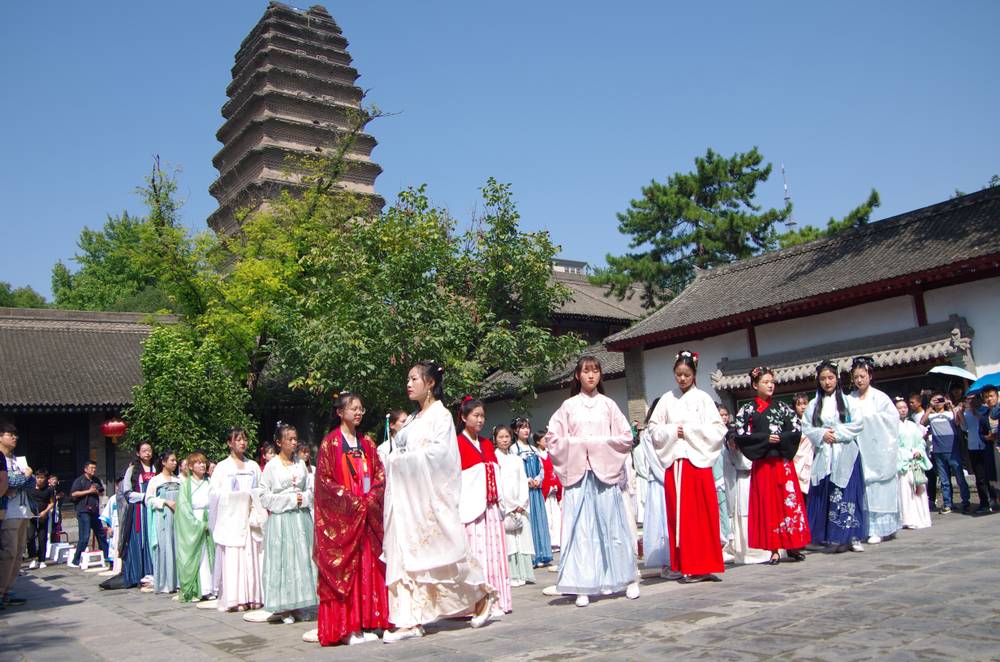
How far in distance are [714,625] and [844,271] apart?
13468 mm

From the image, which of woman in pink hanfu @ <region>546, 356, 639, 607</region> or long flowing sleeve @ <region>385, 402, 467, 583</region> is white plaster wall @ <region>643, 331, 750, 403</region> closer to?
woman in pink hanfu @ <region>546, 356, 639, 607</region>

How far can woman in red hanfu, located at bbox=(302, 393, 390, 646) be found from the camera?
16.8 ft

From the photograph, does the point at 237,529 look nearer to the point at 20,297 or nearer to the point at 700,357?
the point at 700,357

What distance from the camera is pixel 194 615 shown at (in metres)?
7.07

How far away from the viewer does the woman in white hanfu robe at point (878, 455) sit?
7.75 m

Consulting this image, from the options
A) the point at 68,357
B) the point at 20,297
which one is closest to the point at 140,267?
the point at 68,357

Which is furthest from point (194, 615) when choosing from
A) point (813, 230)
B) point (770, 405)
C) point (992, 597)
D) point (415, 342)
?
point (813, 230)

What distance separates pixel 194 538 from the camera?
824cm

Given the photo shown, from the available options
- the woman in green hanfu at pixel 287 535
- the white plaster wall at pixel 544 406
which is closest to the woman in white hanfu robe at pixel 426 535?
the woman in green hanfu at pixel 287 535

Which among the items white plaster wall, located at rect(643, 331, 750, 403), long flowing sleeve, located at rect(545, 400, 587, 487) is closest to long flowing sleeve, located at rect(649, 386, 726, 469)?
long flowing sleeve, located at rect(545, 400, 587, 487)

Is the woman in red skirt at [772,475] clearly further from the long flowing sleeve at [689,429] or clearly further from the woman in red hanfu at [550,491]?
the woman in red hanfu at [550,491]

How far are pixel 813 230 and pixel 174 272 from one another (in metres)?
20.0

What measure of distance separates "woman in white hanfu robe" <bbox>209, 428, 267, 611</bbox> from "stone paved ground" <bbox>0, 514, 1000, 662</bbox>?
316mm

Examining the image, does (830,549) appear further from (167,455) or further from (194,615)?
(167,455)
